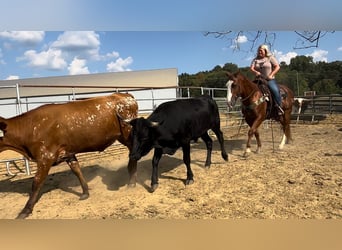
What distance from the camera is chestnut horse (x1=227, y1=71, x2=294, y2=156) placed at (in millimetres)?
5164

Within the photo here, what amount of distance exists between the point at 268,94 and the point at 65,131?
323cm

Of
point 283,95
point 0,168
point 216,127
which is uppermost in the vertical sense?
point 283,95

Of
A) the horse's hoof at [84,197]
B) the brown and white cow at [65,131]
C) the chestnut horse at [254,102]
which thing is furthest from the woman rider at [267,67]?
the horse's hoof at [84,197]

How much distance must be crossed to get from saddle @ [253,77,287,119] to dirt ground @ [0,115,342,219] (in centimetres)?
64

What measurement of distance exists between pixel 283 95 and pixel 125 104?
9.04ft

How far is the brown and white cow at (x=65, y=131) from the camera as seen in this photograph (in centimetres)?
417

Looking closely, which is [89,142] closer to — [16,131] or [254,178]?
[16,131]

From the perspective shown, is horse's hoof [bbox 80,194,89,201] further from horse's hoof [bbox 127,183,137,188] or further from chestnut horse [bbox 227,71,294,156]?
chestnut horse [bbox 227,71,294,156]

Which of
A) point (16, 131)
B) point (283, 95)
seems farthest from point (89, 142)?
point (283, 95)

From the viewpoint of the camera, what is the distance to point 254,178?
4.32 m

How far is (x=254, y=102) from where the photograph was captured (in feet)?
18.9

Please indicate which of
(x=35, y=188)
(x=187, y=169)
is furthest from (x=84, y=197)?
(x=187, y=169)

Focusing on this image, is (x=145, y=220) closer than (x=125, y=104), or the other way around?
(x=145, y=220)

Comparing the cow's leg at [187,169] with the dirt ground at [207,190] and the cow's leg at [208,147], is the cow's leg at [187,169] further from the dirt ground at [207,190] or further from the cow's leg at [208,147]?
the cow's leg at [208,147]
